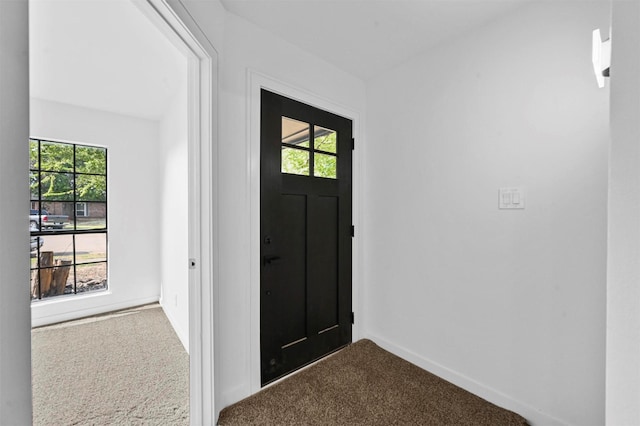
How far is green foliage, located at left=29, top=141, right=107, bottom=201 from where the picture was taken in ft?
9.61

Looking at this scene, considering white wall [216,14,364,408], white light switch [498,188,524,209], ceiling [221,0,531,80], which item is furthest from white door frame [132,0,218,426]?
white light switch [498,188,524,209]

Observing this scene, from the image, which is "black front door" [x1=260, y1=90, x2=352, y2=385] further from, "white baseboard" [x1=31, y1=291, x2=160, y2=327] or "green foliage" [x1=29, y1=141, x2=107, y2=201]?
"green foliage" [x1=29, y1=141, x2=107, y2=201]

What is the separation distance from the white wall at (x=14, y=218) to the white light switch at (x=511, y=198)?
6.83 ft

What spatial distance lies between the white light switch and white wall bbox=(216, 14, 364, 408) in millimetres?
1585

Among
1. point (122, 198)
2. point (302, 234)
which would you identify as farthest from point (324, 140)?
point (122, 198)

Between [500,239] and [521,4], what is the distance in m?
1.41

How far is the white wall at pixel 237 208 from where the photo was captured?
1.66 meters

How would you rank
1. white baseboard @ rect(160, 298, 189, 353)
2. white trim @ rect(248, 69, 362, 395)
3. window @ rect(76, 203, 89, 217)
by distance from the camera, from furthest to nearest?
window @ rect(76, 203, 89, 217) < white baseboard @ rect(160, 298, 189, 353) < white trim @ rect(248, 69, 362, 395)

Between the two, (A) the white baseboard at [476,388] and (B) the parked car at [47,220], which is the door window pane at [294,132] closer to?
(A) the white baseboard at [476,388]

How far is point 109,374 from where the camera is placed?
2045 mm

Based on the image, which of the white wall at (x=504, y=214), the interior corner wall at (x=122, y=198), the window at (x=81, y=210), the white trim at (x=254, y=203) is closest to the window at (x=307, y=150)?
the white trim at (x=254, y=203)

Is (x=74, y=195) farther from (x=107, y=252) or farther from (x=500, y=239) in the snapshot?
(x=500, y=239)

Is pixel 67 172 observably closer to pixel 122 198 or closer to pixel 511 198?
pixel 122 198

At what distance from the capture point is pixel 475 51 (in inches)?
71.1
